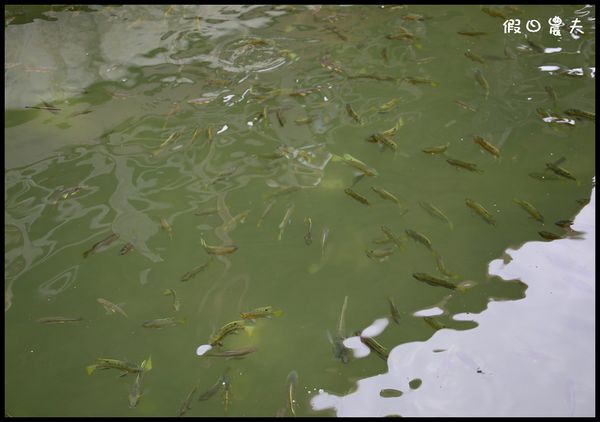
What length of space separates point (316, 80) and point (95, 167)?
1987 millimetres

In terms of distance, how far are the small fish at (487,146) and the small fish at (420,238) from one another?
1.03m

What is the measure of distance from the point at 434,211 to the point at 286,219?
96 cm

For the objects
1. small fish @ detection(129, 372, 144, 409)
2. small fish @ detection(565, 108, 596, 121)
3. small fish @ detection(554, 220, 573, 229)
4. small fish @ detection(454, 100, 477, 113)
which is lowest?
small fish @ detection(129, 372, 144, 409)

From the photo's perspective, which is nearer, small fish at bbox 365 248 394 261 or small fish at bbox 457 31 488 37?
small fish at bbox 365 248 394 261

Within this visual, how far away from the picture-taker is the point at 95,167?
12.7 feet

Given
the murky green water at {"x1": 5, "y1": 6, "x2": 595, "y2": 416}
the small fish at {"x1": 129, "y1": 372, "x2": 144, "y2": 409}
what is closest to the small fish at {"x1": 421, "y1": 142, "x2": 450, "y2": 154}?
the murky green water at {"x1": 5, "y1": 6, "x2": 595, "y2": 416}

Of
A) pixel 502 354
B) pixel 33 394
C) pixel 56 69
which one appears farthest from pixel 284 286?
pixel 56 69

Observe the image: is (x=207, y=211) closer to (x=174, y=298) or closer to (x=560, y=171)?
(x=174, y=298)

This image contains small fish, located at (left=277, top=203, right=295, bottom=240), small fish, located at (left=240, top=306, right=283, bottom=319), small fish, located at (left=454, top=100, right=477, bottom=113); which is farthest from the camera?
small fish, located at (left=454, top=100, right=477, bottom=113)

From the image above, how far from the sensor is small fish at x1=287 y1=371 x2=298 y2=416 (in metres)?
2.53

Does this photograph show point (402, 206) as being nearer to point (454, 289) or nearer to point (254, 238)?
point (454, 289)

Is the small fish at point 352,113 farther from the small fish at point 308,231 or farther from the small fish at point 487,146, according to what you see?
the small fish at point 308,231

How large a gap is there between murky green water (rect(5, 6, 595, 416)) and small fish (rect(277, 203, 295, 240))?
4 cm

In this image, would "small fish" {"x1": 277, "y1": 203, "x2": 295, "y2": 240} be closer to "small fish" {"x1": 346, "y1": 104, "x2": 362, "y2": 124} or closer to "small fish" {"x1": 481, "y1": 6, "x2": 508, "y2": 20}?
"small fish" {"x1": 346, "y1": 104, "x2": 362, "y2": 124}
